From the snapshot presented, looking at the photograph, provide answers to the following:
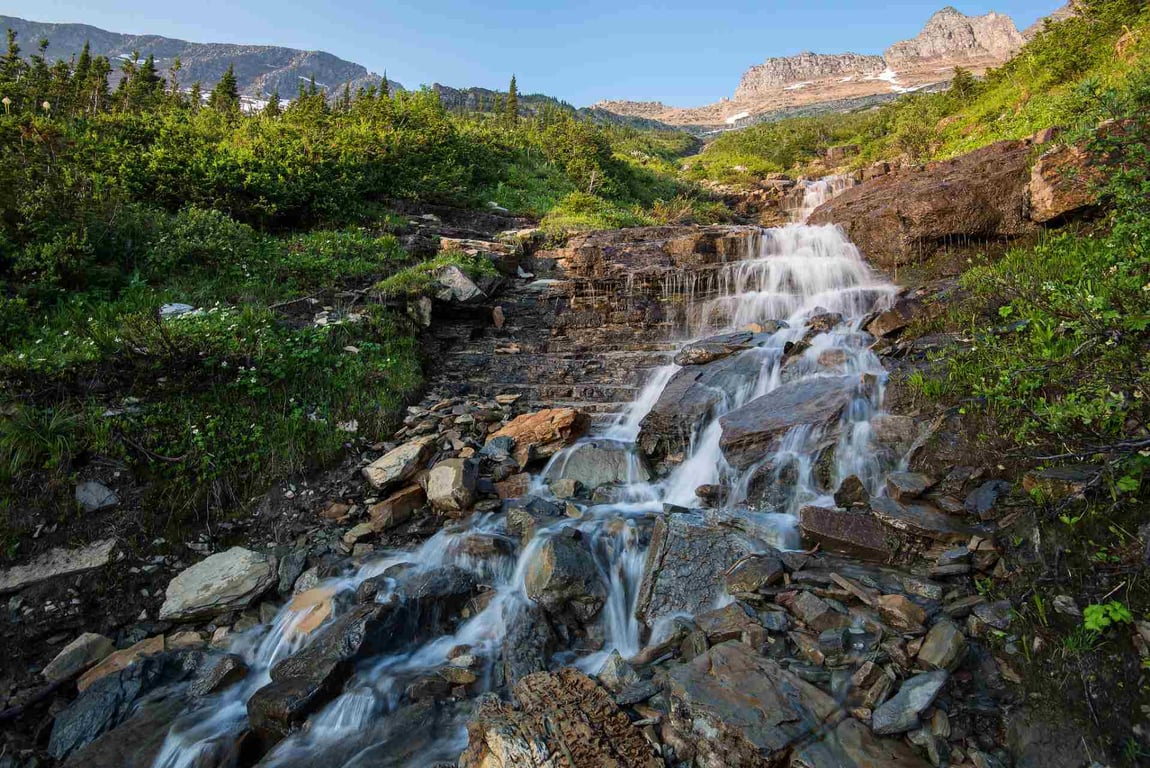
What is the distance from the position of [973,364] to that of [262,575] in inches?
291

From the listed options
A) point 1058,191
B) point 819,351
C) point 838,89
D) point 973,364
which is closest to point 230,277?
point 819,351

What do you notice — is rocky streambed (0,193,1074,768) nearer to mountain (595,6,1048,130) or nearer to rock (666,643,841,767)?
rock (666,643,841,767)

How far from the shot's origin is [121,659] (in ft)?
14.8

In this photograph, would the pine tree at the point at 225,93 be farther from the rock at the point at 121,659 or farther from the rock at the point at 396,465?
the rock at the point at 121,659

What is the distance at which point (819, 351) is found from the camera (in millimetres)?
7664

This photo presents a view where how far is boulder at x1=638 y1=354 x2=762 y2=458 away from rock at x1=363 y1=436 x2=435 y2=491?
281 cm

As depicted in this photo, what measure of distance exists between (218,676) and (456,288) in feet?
24.7

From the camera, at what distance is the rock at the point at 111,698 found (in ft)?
12.7

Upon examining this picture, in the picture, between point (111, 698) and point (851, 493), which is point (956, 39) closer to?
point (851, 493)

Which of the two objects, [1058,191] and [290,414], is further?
[1058,191]

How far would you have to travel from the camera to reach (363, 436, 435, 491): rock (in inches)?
249

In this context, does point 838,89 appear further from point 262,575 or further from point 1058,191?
point 262,575

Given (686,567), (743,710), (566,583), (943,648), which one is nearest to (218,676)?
(566,583)

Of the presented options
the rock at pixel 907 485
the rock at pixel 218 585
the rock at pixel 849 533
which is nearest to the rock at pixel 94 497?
the rock at pixel 218 585
